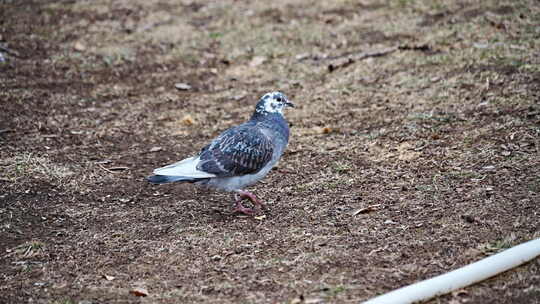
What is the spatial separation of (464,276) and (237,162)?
6.54ft

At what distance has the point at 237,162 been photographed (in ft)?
17.1

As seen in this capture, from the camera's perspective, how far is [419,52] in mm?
8305

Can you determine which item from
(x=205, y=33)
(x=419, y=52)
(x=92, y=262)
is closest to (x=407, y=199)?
(x=92, y=262)

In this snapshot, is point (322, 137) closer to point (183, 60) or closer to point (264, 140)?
point (264, 140)

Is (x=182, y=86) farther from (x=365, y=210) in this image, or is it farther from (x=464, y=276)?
(x=464, y=276)

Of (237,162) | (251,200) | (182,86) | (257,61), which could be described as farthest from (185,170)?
(257,61)

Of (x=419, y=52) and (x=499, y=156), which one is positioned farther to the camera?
(x=419, y=52)

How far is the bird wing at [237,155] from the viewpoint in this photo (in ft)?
17.0

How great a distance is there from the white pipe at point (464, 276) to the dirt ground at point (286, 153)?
0.08 metres

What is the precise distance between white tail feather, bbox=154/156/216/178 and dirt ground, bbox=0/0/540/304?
38 centimetres

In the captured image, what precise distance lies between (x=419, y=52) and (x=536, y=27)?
142 centimetres

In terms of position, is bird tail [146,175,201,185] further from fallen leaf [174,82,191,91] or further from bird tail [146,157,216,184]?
fallen leaf [174,82,191,91]

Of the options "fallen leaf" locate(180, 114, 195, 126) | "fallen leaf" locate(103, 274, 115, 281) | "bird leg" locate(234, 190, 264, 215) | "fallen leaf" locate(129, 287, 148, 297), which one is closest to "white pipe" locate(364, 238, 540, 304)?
"fallen leaf" locate(129, 287, 148, 297)

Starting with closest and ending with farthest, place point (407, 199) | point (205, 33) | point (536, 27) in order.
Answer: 1. point (407, 199)
2. point (536, 27)
3. point (205, 33)
